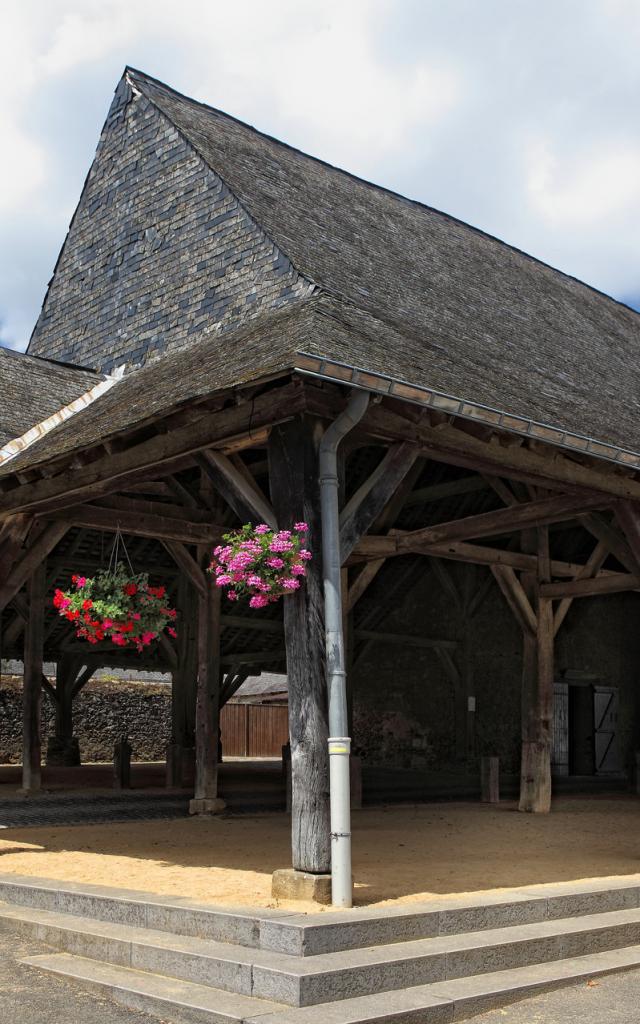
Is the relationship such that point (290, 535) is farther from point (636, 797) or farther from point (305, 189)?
point (636, 797)

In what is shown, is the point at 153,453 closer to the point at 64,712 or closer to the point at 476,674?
the point at 476,674

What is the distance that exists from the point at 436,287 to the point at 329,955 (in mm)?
7560

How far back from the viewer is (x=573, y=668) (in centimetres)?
1659

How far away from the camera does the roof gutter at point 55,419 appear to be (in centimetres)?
936

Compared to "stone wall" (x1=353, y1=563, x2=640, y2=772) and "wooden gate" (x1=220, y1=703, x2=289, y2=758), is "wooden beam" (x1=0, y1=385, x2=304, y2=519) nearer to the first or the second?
"stone wall" (x1=353, y1=563, x2=640, y2=772)

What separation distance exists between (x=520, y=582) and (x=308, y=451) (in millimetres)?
6676

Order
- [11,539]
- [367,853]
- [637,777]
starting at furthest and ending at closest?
[637,777], [11,539], [367,853]

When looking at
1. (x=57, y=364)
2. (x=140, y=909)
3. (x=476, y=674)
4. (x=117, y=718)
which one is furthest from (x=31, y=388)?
(x=117, y=718)

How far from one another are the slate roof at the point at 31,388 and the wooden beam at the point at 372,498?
4.15 meters

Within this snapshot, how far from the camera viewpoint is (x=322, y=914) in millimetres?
5332

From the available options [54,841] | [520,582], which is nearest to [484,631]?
[520,582]

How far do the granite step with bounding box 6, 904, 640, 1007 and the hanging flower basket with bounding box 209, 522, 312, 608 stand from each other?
1.85 meters

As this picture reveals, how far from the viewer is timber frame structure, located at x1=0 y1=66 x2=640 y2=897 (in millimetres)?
6258

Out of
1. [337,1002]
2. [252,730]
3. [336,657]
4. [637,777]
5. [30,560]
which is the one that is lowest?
[252,730]
